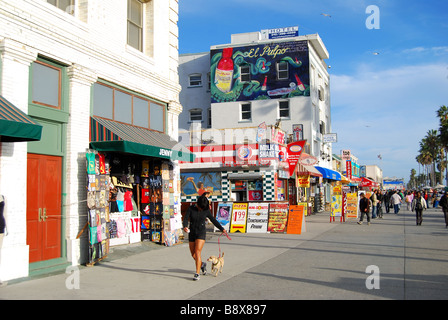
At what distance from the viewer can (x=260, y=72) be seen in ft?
109

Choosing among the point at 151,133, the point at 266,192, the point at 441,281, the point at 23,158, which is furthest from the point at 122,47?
the point at 266,192

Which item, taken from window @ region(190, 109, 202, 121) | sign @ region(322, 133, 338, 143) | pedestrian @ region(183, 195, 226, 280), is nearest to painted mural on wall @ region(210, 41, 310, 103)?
window @ region(190, 109, 202, 121)

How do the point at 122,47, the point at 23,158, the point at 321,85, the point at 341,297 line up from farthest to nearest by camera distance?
the point at 321,85 → the point at 122,47 → the point at 23,158 → the point at 341,297

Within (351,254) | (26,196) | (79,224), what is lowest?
(351,254)

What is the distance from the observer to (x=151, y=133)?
1339 centimetres

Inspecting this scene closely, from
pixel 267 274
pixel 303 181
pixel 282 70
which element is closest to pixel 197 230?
pixel 267 274

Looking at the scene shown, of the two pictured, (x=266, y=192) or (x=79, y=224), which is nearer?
(x=79, y=224)

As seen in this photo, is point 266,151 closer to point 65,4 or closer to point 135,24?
point 135,24

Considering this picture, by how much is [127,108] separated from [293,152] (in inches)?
521

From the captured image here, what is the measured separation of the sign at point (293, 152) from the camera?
23688mm

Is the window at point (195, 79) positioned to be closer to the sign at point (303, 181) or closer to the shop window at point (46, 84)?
the sign at point (303, 181)

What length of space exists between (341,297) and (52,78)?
7.68 meters
